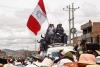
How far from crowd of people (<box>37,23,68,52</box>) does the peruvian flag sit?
60 centimetres

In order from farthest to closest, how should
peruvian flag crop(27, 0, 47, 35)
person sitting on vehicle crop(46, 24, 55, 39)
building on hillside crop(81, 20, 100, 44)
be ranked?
building on hillside crop(81, 20, 100, 44), peruvian flag crop(27, 0, 47, 35), person sitting on vehicle crop(46, 24, 55, 39)

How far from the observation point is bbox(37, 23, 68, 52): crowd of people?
16016 millimetres

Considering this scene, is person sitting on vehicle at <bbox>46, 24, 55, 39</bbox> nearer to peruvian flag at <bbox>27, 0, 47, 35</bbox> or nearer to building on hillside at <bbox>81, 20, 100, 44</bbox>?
peruvian flag at <bbox>27, 0, 47, 35</bbox>

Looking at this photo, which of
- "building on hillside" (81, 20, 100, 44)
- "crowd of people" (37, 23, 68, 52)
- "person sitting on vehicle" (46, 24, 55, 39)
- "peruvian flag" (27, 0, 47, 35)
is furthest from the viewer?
"building on hillside" (81, 20, 100, 44)

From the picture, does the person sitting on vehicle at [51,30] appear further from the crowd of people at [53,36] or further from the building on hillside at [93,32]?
the building on hillside at [93,32]

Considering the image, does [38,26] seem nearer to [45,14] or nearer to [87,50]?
[45,14]

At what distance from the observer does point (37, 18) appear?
703 inches

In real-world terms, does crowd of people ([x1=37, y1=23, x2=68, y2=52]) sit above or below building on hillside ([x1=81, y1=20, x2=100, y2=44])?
below

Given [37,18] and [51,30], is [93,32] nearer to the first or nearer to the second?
[37,18]

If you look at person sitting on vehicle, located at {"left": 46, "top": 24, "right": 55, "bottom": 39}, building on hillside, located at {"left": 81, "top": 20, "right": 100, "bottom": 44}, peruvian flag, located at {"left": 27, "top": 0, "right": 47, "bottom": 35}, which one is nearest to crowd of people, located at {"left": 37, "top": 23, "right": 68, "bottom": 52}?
person sitting on vehicle, located at {"left": 46, "top": 24, "right": 55, "bottom": 39}

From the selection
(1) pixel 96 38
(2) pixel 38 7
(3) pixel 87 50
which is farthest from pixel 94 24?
(3) pixel 87 50

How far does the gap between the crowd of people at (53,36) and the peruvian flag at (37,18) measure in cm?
60

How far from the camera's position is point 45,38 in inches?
679

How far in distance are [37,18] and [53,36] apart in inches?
66.5
